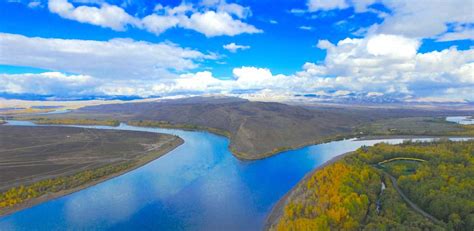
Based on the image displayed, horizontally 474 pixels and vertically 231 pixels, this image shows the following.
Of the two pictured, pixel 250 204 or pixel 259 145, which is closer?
pixel 250 204

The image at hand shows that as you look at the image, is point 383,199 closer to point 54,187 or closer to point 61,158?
point 54,187

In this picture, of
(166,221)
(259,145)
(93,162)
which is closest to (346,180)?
(166,221)

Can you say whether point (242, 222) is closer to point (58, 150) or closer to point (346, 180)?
point (346, 180)

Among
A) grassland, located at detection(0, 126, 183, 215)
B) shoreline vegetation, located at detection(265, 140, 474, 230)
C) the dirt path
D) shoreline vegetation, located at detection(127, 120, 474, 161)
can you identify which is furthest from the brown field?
the dirt path

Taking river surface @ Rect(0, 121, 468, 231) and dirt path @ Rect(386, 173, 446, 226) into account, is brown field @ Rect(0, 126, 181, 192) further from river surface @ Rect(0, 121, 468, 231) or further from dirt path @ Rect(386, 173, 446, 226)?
dirt path @ Rect(386, 173, 446, 226)

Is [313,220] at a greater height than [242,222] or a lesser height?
greater

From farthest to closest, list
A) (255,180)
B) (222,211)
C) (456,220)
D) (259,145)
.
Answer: (259,145)
(255,180)
(222,211)
(456,220)

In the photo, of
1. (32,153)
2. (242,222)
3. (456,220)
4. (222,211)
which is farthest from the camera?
(32,153)

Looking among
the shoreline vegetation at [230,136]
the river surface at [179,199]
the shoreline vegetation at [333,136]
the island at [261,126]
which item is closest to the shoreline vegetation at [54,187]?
the river surface at [179,199]

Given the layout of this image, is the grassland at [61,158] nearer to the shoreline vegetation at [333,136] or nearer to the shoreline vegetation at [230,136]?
the shoreline vegetation at [230,136]
